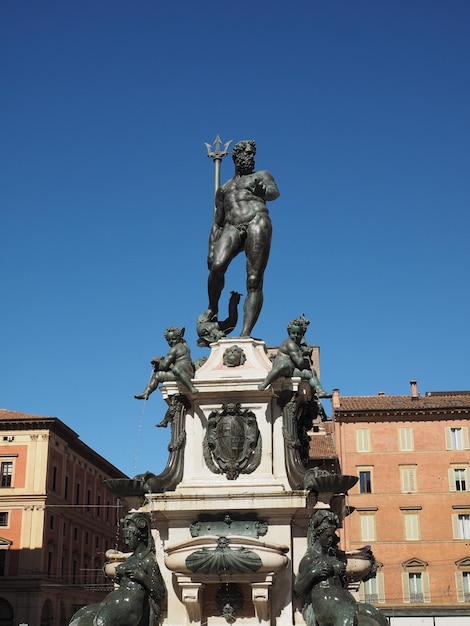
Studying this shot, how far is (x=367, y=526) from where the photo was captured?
2233 inches

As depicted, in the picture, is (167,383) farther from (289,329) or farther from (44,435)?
(44,435)

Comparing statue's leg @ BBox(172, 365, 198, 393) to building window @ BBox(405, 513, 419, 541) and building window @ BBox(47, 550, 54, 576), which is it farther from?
building window @ BBox(47, 550, 54, 576)

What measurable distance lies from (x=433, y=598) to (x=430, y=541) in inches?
135

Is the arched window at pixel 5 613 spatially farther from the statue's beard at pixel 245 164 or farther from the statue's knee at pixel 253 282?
the statue's beard at pixel 245 164

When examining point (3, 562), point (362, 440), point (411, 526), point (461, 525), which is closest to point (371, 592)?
point (411, 526)

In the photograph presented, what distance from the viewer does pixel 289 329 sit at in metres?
12.2

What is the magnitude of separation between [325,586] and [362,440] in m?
49.2

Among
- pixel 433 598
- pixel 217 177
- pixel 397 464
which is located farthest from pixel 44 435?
pixel 217 177

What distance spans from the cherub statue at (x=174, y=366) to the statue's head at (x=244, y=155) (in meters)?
2.95

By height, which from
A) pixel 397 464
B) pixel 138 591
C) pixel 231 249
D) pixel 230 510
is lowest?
pixel 138 591

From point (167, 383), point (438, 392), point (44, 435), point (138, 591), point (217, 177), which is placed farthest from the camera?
point (438, 392)

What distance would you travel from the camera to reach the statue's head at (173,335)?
12.4 meters

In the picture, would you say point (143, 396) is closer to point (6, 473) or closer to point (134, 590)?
point (134, 590)

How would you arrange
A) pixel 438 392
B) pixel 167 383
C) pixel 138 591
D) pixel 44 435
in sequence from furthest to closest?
pixel 438 392
pixel 44 435
pixel 167 383
pixel 138 591
